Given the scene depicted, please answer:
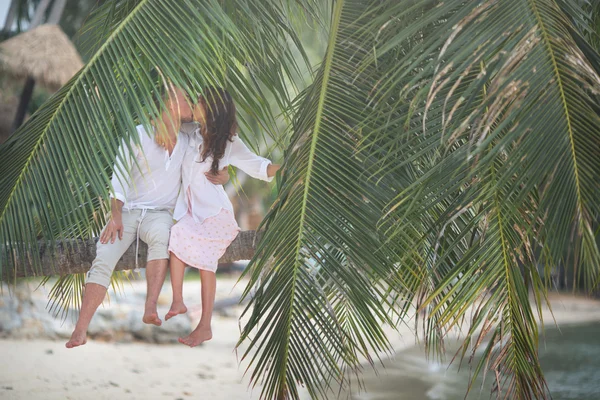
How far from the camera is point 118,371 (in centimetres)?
841

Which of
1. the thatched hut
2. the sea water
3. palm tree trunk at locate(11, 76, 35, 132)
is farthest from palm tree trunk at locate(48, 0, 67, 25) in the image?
the sea water

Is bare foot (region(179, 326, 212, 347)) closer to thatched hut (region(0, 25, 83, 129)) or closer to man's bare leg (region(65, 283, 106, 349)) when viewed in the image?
man's bare leg (region(65, 283, 106, 349))

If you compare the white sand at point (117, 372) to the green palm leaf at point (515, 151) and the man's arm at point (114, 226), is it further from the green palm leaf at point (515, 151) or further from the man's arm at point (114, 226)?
the green palm leaf at point (515, 151)

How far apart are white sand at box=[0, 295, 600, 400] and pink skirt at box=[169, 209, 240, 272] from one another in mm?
3730

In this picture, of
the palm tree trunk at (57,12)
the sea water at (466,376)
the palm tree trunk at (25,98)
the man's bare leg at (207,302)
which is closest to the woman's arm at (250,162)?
the man's bare leg at (207,302)

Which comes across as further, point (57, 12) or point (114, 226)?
point (57, 12)

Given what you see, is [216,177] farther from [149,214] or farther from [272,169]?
[149,214]

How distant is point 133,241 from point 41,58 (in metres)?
7.42

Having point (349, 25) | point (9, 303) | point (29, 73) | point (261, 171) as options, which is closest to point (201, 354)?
point (9, 303)

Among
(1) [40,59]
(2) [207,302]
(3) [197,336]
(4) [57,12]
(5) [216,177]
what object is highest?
(4) [57,12]

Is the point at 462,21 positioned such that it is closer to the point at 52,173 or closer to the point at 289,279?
the point at 289,279

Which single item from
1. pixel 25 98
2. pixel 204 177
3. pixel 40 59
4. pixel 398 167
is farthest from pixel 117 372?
pixel 398 167

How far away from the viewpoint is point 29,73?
32.6ft

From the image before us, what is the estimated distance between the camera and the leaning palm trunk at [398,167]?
7.66ft
